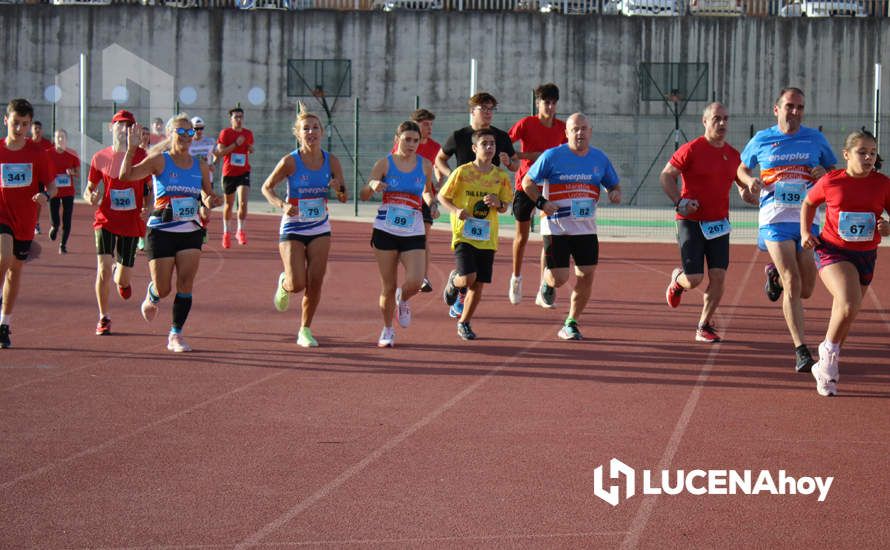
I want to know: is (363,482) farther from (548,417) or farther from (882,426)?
(882,426)

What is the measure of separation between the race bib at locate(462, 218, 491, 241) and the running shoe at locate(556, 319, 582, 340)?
1.12 meters

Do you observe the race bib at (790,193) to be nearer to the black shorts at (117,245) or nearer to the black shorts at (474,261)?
the black shorts at (474,261)

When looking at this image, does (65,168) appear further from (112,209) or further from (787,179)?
(787,179)

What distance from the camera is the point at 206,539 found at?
5.11 meters

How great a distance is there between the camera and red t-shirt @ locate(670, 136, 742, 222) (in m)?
10.4

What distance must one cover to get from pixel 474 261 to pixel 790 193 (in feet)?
9.28

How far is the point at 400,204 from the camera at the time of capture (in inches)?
406

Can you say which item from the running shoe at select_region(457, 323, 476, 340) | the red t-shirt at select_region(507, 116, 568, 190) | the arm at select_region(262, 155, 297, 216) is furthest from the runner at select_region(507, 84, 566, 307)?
the arm at select_region(262, 155, 297, 216)

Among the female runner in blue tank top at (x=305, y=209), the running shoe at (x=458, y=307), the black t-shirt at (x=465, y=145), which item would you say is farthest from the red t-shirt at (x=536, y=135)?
the female runner in blue tank top at (x=305, y=209)

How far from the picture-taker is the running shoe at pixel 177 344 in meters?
10.0

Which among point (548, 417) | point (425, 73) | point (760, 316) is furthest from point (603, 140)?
point (548, 417)

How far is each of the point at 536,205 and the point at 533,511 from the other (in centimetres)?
553

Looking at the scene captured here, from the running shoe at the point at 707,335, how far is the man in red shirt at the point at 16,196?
5.92 metres

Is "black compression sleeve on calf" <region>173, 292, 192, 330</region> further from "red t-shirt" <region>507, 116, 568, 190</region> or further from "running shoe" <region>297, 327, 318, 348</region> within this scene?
"red t-shirt" <region>507, 116, 568, 190</region>
